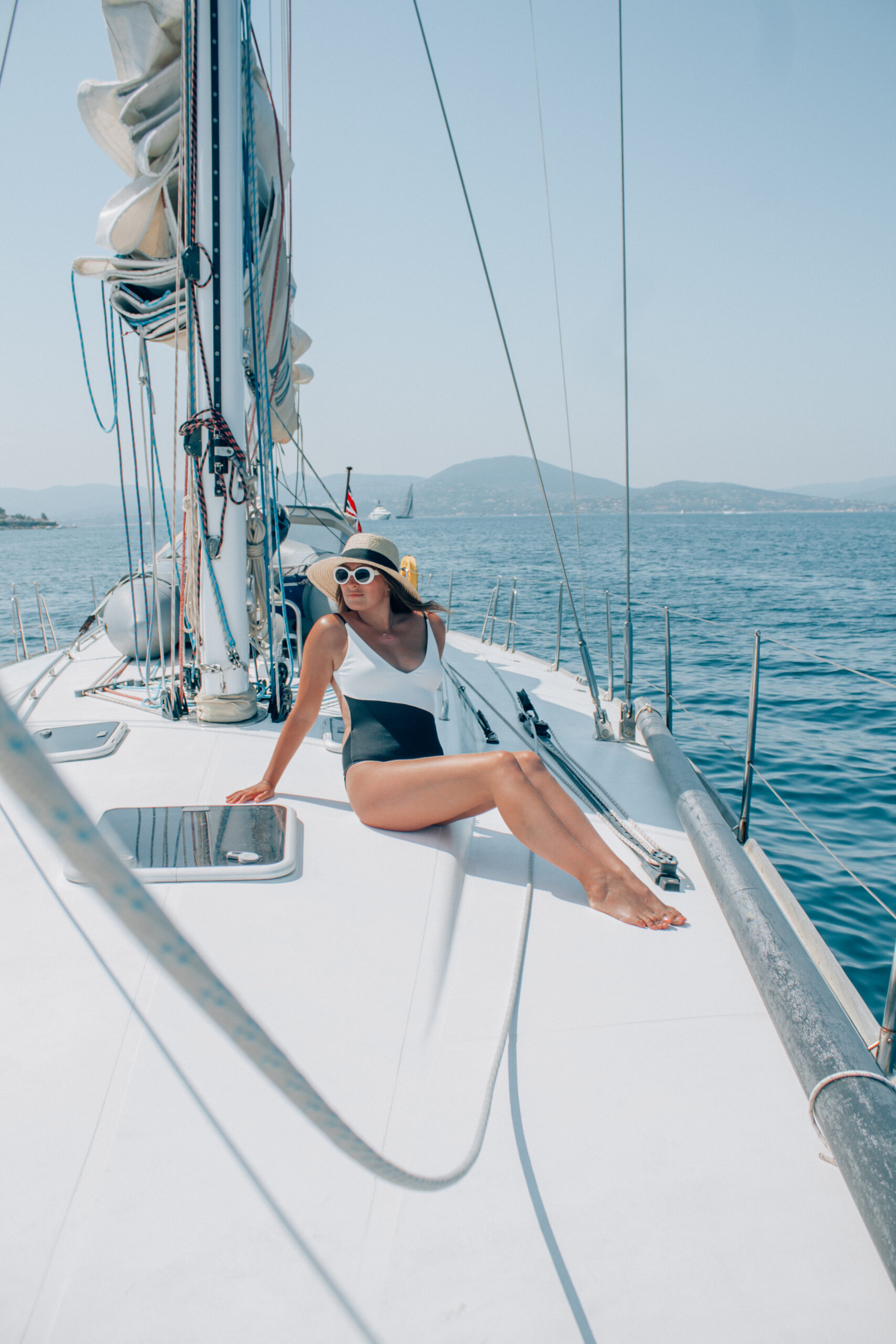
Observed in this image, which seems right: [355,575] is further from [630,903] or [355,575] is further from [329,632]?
[630,903]

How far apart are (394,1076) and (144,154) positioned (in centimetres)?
354

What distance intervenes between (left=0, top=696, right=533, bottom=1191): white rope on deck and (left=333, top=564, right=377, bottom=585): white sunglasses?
6.27ft

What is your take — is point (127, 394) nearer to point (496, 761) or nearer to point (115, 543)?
point (496, 761)

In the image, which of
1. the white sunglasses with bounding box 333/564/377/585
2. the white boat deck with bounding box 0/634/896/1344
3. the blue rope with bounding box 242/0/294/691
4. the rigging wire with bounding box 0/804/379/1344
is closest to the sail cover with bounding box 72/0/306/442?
the blue rope with bounding box 242/0/294/691

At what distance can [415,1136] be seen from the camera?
1350mm

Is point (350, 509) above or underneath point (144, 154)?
underneath

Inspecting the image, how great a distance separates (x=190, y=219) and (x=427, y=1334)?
347cm

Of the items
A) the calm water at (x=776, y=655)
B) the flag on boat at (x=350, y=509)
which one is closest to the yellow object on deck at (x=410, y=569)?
the calm water at (x=776, y=655)

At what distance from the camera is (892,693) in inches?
337

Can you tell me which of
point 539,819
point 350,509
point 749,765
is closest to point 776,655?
point 350,509

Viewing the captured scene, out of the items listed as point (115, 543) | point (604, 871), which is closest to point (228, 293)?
point (604, 871)

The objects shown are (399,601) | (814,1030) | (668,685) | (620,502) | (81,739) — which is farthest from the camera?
(620,502)

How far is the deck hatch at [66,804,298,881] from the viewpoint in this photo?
2.06 meters

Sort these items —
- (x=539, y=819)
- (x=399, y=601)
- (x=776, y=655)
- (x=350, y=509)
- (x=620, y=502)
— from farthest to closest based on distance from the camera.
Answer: (x=620, y=502), (x=776, y=655), (x=350, y=509), (x=399, y=601), (x=539, y=819)
